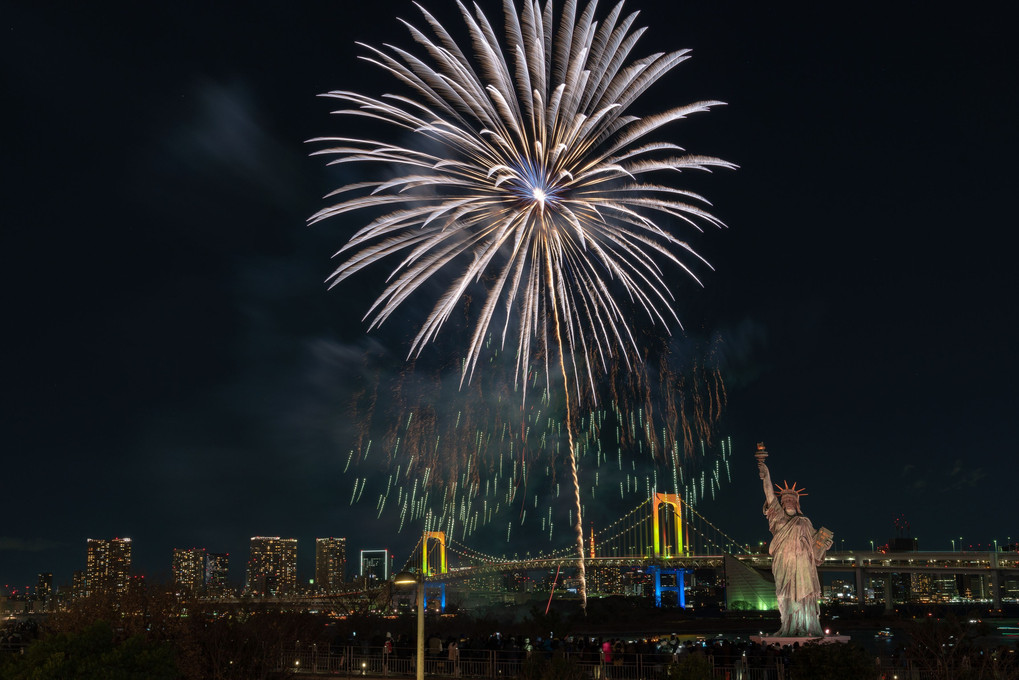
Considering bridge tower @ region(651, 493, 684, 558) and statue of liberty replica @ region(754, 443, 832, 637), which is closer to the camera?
statue of liberty replica @ region(754, 443, 832, 637)

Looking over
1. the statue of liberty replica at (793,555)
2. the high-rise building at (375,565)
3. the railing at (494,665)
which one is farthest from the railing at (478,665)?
the high-rise building at (375,565)

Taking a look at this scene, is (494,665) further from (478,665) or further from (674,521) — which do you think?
(674,521)

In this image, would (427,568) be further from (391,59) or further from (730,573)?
(391,59)

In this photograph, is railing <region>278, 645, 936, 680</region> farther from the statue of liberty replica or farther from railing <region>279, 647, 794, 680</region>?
the statue of liberty replica

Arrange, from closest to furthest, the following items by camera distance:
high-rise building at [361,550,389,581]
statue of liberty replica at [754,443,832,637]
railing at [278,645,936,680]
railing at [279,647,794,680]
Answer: railing at [278,645,936,680] < railing at [279,647,794,680] < statue of liberty replica at [754,443,832,637] < high-rise building at [361,550,389,581]

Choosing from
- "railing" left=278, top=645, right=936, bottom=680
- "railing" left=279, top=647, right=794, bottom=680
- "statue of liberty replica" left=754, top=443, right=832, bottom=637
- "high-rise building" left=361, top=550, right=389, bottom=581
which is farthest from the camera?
"high-rise building" left=361, top=550, right=389, bottom=581

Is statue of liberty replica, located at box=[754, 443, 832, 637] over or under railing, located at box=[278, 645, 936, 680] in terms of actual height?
over

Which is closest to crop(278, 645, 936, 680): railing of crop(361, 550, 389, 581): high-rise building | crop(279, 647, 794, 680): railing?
crop(279, 647, 794, 680): railing

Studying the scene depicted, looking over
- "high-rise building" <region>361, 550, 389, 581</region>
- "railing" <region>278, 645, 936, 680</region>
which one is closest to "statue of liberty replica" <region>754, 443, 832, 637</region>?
"railing" <region>278, 645, 936, 680</region>

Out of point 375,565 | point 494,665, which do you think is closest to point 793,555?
point 494,665
